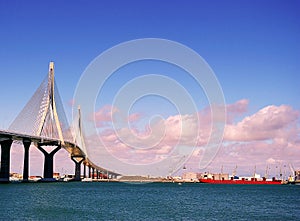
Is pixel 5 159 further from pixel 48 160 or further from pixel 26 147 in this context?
pixel 48 160

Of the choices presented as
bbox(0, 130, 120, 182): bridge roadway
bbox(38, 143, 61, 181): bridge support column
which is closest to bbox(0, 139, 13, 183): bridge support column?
bbox(0, 130, 120, 182): bridge roadway

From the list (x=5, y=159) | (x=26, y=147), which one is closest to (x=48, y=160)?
(x=26, y=147)

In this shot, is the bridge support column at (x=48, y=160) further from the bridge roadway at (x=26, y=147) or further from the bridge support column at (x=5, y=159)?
the bridge support column at (x=5, y=159)

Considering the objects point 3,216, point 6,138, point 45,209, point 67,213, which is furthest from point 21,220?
point 6,138

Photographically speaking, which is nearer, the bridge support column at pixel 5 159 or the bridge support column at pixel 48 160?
the bridge support column at pixel 5 159

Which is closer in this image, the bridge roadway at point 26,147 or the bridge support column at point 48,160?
the bridge roadway at point 26,147

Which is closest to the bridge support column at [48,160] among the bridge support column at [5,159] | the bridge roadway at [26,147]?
the bridge roadway at [26,147]

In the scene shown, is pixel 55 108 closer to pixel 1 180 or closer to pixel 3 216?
pixel 1 180

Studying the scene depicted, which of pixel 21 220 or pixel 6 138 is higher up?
pixel 6 138

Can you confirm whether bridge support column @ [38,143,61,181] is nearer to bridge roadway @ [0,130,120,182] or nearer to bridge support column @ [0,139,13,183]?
bridge roadway @ [0,130,120,182]
